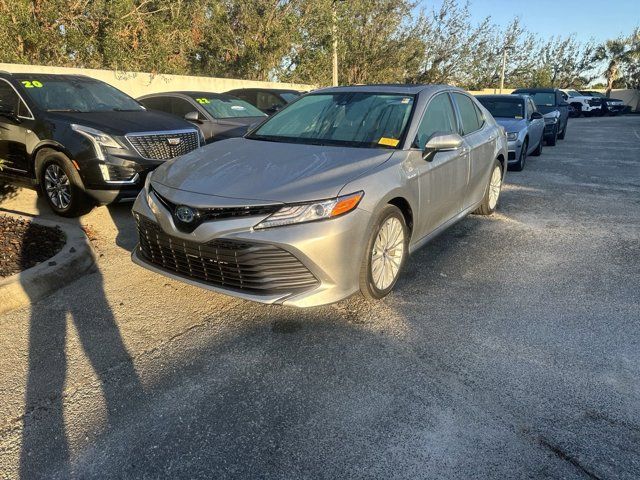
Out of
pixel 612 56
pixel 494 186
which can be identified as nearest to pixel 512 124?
pixel 494 186

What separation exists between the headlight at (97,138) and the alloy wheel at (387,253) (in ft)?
11.2

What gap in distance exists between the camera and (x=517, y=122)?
9719 mm

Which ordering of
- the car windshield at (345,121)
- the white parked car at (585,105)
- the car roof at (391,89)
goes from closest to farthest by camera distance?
the car windshield at (345,121)
the car roof at (391,89)
the white parked car at (585,105)

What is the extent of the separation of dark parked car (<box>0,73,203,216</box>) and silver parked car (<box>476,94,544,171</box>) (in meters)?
6.13

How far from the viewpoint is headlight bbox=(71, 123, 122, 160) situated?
522 centimetres

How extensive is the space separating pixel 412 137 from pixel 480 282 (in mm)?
1385

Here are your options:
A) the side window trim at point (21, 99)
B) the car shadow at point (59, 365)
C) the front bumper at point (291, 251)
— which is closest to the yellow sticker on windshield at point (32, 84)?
the side window trim at point (21, 99)

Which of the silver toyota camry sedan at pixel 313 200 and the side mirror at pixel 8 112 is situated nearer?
the silver toyota camry sedan at pixel 313 200

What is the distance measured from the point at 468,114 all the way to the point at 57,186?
4745 mm

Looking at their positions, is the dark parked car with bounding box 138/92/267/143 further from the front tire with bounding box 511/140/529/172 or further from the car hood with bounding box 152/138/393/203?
the front tire with bounding box 511/140/529/172

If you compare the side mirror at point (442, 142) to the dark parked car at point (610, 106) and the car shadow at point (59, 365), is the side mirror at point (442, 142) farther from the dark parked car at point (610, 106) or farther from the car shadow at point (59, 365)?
the dark parked car at point (610, 106)

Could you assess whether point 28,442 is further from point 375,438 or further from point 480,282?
point 480,282

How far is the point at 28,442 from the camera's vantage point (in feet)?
7.61

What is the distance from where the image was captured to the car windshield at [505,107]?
10266mm
